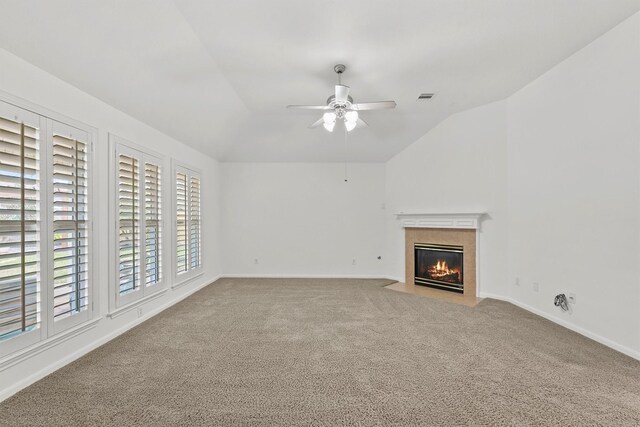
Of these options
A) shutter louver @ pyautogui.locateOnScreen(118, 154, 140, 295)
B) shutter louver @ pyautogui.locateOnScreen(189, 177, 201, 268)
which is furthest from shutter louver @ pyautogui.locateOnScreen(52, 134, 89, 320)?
shutter louver @ pyautogui.locateOnScreen(189, 177, 201, 268)

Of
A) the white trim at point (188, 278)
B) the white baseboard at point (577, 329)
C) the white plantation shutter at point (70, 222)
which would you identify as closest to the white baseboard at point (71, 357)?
the white trim at point (188, 278)

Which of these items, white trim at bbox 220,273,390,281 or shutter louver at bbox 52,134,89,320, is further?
white trim at bbox 220,273,390,281

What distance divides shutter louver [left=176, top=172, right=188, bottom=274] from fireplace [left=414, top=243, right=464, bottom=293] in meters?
4.20

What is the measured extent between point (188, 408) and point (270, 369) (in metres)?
0.69

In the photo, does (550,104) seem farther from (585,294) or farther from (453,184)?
(585,294)

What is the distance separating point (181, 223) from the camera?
4465 mm

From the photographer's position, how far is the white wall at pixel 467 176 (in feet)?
14.5

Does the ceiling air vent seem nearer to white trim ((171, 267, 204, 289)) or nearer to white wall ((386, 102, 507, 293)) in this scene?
white wall ((386, 102, 507, 293))

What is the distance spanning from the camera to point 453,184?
4.96 metres

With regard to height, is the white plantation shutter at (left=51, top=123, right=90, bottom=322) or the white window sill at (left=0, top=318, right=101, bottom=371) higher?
the white plantation shutter at (left=51, top=123, right=90, bottom=322)

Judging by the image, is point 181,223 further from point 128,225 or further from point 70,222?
point 70,222

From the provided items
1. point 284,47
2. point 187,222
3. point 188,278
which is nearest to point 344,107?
point 284,47

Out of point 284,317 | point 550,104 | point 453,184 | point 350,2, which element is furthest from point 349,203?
point 350,2

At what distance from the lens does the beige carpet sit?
6.17 ft
